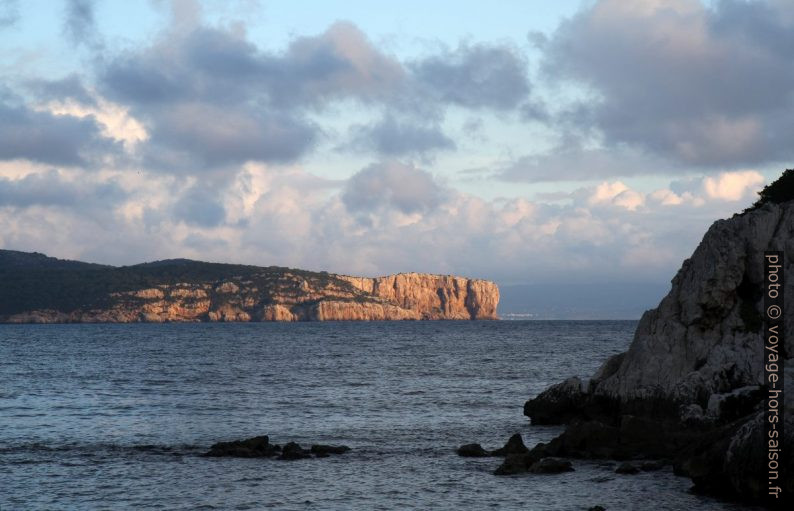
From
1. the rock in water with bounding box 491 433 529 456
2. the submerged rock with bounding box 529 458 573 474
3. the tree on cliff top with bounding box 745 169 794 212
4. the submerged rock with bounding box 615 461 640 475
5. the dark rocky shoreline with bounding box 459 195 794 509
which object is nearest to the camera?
the submerged rock with bounding box 615 461 640 475

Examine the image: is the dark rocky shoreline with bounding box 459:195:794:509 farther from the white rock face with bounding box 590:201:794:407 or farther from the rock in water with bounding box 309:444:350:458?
the rock in water with bounding box 309:444:350:458

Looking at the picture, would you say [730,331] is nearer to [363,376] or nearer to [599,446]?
[599,446]

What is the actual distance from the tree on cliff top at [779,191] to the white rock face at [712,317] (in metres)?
11.2

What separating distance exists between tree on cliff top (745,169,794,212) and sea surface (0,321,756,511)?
20.4 meters

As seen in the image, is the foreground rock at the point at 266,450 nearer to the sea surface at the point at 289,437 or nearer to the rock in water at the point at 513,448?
the sea surface at the point at 289,437

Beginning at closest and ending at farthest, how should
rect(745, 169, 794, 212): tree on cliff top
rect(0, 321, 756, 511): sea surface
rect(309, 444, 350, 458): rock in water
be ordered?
rect(0, 321, 756, 511): sea surface → rect(309, 444, 350, 458): rock in water → rect(745, 169, 794, 212): tree on cliff top

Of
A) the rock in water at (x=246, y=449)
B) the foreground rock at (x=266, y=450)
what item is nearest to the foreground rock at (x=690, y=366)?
the foreground rock at (x=266, y=450)

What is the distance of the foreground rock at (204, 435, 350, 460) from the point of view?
37906 millimetres

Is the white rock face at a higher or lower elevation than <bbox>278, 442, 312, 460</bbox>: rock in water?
higher

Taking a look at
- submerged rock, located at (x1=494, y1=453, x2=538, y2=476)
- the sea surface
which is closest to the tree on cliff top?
the sea surface

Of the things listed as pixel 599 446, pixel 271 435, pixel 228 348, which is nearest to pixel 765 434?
pixel 599 446

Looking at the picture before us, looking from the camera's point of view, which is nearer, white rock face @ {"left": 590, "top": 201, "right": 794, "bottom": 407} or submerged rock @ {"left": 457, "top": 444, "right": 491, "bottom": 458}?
submerged rock @ {"left": 457, "top": 444, "right": 491, "bottom": 458}

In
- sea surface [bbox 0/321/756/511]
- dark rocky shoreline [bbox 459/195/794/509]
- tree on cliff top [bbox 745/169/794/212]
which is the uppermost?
tree on cliff top [bbox 745/169/794/212]

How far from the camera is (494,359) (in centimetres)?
10075
